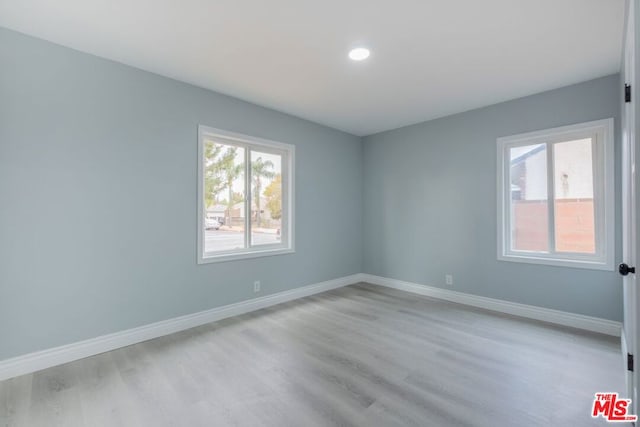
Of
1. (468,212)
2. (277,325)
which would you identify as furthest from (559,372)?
(277,325)

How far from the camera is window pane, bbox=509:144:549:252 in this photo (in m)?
3.48

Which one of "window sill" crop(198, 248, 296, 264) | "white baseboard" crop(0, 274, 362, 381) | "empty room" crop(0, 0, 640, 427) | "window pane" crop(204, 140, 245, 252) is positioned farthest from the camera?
"window pane" crop(204, 140, 245, 252)

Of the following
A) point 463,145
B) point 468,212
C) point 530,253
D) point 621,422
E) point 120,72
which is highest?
point 120,72

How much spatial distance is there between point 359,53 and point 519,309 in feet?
11.2

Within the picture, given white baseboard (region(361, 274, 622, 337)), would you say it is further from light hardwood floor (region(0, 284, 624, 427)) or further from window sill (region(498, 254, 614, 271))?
window sill (region(498, 254, 614, 271))

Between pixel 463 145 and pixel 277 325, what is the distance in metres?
3.38

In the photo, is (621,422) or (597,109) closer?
(621,422)

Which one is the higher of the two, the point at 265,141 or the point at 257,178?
the point at 265,141

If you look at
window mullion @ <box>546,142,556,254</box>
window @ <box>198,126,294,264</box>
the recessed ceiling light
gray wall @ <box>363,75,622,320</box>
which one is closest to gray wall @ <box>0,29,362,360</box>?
window @ <box>198,126,294,264</box>

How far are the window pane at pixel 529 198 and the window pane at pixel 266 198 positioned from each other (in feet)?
10.1

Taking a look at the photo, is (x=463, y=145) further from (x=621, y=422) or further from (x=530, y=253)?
(x=621, y=422)

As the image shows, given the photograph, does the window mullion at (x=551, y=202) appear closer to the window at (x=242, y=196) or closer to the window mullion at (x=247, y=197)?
the window at (x=242, y=196)

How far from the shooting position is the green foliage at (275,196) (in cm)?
408

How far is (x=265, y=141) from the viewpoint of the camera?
3887 mm
